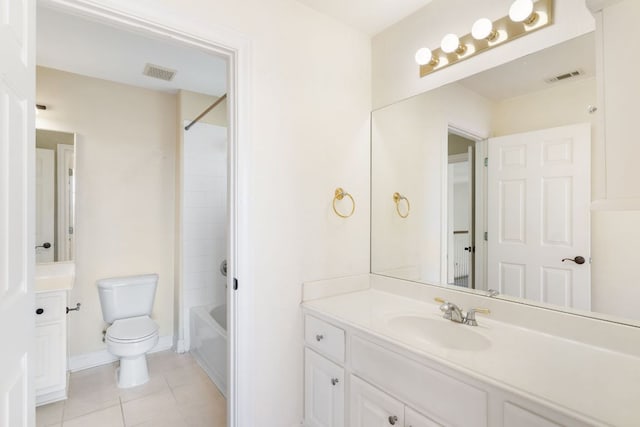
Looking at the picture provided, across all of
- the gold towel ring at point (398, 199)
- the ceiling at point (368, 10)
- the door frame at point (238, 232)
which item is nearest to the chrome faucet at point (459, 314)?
the gold towel ring at point (398, 199)

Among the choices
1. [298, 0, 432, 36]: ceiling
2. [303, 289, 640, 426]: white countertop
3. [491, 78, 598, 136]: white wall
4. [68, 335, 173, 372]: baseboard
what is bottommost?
[68, 335, 173, 372]: baseboard

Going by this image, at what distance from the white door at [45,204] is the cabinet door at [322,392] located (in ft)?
7.34

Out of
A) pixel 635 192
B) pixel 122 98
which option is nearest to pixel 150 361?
pixel 122 98

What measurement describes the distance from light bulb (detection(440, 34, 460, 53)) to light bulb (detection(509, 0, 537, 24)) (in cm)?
26

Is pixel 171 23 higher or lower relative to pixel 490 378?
higher

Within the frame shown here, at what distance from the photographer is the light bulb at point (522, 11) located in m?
1.32

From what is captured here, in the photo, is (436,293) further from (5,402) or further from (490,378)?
(5,402)

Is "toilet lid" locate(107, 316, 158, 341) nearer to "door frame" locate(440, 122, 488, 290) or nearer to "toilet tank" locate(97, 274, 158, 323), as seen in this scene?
"toilet tank" locate(97, 274, 158, 323)

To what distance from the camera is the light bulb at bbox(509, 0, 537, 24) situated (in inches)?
52.1

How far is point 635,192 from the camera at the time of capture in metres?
0.87

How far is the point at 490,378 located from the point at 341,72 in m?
1.75

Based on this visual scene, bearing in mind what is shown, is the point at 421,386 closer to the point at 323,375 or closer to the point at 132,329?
the point at 323,375

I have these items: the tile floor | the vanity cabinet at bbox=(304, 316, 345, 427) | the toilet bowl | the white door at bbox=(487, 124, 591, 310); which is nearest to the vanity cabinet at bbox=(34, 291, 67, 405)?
the tile floor

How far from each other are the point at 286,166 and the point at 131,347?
179 centimetres
